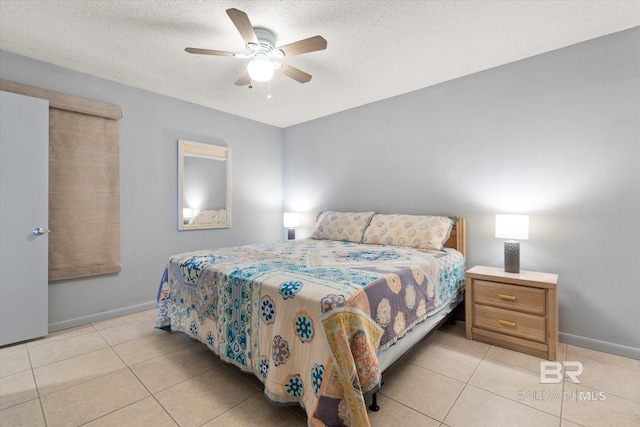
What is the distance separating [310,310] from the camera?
1.42m

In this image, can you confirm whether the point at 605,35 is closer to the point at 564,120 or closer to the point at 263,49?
the point at 564,120

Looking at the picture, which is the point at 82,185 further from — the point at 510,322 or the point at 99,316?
the point at 510,322

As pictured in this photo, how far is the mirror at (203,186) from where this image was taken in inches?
144

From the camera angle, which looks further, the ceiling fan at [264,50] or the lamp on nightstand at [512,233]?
the lamp on nightstand at [512,233]

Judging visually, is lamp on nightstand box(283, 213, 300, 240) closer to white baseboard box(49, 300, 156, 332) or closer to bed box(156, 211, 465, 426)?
bed box(156, 211, 465, 426)

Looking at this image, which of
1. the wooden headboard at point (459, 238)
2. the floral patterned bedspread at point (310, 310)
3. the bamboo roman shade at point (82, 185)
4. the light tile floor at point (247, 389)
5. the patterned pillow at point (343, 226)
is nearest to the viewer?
the floral patterned bedspread at point (310, 310)

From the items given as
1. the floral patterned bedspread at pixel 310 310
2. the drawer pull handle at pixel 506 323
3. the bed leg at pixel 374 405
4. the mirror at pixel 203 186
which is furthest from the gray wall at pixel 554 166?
the mirror at pixel 203 186

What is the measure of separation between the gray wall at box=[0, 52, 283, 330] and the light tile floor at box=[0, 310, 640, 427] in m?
0.61

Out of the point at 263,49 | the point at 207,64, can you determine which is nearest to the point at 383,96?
the point at 263,49

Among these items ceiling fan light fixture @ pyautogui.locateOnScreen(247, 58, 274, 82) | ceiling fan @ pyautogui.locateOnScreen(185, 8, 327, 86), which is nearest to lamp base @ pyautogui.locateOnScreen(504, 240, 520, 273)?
ceiling fan @ pyautogui.locateOnScreen(185, 8, 327, 86)

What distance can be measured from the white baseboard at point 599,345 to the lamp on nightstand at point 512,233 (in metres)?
0.72

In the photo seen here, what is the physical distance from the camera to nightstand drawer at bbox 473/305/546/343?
2.20 meters

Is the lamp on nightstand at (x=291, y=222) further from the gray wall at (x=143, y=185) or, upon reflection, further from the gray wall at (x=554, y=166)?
the gray wall at (x=554, y=166)

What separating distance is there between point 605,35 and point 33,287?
5.23 meters
